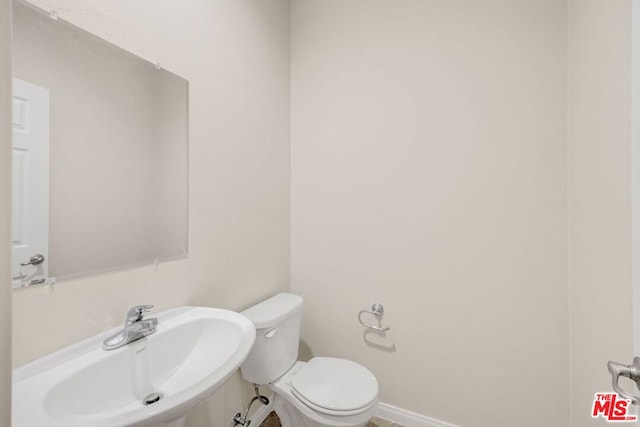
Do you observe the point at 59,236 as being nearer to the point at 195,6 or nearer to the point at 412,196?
the point at 195,6

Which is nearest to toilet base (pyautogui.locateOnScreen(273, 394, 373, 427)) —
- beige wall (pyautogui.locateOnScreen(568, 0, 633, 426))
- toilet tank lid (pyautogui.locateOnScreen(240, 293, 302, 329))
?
toilet tank lid (pyautogui.locateOnScreen(240, 293, 302, 329))

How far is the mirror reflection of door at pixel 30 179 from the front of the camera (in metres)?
0.72

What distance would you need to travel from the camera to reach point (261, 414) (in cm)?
164

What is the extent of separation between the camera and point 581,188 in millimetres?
1172

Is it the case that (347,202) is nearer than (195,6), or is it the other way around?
(195,6)

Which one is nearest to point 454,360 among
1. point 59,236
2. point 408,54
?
point 408,54

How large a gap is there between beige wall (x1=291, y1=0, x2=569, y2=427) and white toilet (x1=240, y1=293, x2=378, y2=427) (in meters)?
0.32

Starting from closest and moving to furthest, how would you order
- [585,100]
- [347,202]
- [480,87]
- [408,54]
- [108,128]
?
[108,128], [585,100], [480,87], [408,54], [347,202]

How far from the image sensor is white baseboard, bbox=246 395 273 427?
1.58m

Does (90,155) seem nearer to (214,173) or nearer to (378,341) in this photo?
(214,173)

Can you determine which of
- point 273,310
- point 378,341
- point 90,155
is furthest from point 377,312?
point 90,155

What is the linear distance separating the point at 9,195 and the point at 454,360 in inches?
70.0

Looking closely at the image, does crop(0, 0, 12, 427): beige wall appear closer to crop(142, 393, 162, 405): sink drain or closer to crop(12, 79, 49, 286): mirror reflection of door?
crop(12, 79, 49, 286): mirror reflection of door

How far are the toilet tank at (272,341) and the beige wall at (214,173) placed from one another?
0.13 m
